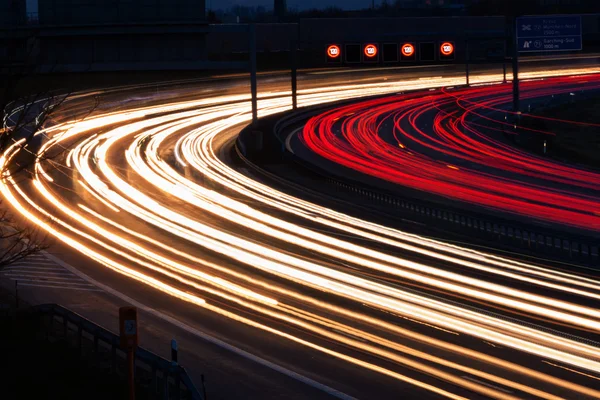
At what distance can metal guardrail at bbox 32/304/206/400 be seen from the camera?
36.7 feet

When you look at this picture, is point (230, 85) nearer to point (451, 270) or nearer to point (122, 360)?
point (451, 270)

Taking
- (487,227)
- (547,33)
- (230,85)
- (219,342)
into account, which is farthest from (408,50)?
(219,342)

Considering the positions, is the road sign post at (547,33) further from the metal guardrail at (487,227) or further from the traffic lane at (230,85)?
the metal guardrail at (487,227)

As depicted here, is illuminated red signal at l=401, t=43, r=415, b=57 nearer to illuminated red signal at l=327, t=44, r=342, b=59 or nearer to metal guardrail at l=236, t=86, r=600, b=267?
illuminated red signal at l=327, t=44, r=342, b=59

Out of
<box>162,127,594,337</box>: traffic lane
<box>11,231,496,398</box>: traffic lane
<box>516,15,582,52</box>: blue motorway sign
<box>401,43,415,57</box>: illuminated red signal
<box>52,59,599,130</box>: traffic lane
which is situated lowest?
<box>11,231,496,398</box>: traffic lane

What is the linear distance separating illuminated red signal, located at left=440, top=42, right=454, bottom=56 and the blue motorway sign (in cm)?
528

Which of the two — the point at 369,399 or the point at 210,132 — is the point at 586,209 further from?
the point at 210,132

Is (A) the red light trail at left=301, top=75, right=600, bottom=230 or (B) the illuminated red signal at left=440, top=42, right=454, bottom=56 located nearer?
(A) the red light trail at left=301, top=75, right=600, bottom=230

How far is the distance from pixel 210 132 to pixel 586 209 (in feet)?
85.2

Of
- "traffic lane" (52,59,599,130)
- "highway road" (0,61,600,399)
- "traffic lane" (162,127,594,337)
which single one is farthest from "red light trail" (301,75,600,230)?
"traffic lane" (52,59,599,130)

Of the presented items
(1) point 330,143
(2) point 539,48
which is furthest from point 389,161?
(2) point 539,48

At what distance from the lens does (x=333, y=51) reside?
48906 millimetres

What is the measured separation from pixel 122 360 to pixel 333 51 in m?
36.9

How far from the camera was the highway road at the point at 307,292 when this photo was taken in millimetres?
13312
